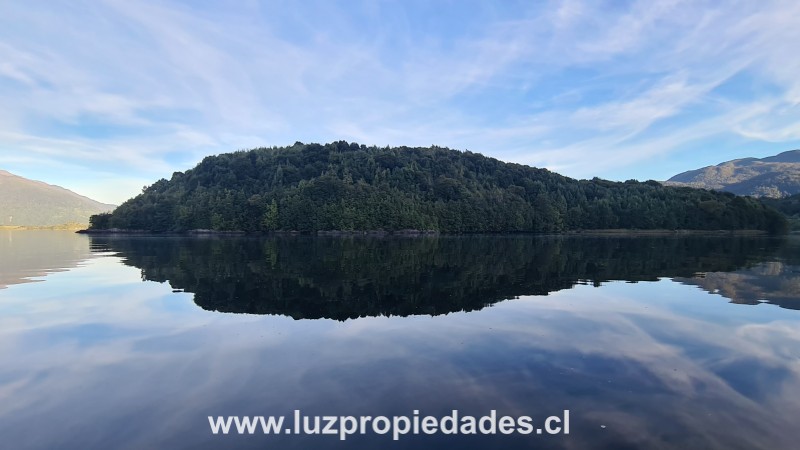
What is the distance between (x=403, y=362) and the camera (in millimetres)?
14203

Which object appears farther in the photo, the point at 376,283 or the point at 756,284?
the point at 376,283

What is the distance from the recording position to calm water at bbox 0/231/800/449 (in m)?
9.73

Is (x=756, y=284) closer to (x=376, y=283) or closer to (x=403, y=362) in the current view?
(x=376, y=283)

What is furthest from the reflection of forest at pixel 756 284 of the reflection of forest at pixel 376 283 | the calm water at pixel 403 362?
the reflection of forest at pixel 376 283

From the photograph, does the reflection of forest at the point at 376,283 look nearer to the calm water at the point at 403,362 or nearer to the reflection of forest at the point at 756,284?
the calm water at the point at 403,362

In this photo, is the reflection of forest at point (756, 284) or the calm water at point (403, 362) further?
the reflection of forest at point (756, 284)

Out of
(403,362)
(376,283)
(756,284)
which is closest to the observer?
(403,362)

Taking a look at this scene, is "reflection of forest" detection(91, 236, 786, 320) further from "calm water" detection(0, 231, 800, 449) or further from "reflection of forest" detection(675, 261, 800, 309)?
"reflection of forest" detection(675, 261, 800, 309)

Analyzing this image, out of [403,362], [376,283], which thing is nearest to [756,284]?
[376,283]

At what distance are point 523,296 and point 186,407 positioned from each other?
20.8 m

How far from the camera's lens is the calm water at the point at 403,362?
9734 mm

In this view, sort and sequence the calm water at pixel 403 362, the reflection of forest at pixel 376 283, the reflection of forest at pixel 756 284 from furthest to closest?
the reflection of forest at pixel 756 284, the reflection of forest at pixel 376 283, the calm water at pixel 403 362

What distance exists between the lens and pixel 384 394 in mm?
11555

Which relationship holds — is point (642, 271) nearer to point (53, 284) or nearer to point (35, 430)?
point (35, 430)
